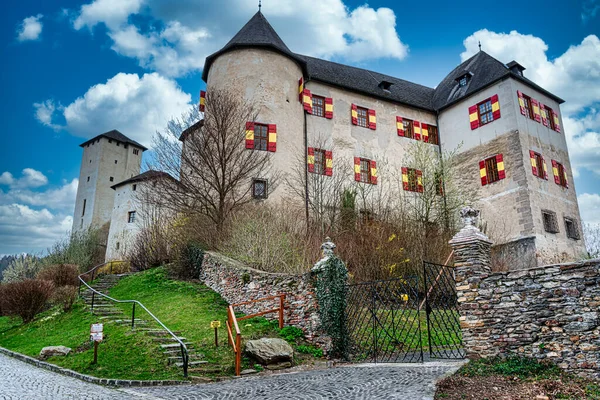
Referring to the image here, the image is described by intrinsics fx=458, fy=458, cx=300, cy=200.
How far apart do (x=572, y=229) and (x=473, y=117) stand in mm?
7707

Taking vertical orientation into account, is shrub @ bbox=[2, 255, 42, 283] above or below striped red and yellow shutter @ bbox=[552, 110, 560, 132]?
below

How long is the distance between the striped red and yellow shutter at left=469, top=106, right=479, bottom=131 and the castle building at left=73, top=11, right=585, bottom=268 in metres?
0.06

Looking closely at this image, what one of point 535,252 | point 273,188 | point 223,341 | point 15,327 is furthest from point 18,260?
point 535,252

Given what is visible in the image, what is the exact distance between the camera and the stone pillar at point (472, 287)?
27.2 feet

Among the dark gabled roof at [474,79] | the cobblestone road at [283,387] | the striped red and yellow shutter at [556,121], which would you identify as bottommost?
the cobblestone road at [283,387]

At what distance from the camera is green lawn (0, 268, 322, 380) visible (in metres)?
9.26

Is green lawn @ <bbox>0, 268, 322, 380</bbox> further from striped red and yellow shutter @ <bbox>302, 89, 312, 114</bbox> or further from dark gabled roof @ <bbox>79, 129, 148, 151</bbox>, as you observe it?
dark gabled roof @ <bbox>79, 129, 148, 151</bbox>

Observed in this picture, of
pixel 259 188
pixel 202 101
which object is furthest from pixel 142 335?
pixel 202 101

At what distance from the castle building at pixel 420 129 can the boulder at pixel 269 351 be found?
1091 centimetres

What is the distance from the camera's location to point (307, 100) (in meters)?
22.9

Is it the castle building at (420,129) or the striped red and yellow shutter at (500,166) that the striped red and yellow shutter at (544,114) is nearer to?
the castle building at (420,129)

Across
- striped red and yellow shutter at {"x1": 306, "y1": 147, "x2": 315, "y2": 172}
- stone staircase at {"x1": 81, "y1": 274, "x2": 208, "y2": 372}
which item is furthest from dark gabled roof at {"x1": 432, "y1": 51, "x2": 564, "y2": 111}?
stone staircase at {"x1": 81, "y1": 274, "x2": 208, "y2": 372}

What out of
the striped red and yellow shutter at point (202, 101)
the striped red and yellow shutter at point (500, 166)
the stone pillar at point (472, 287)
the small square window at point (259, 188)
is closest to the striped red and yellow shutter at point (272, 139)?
Result: the small square window at point (259, 188)

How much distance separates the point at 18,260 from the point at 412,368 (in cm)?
4041
